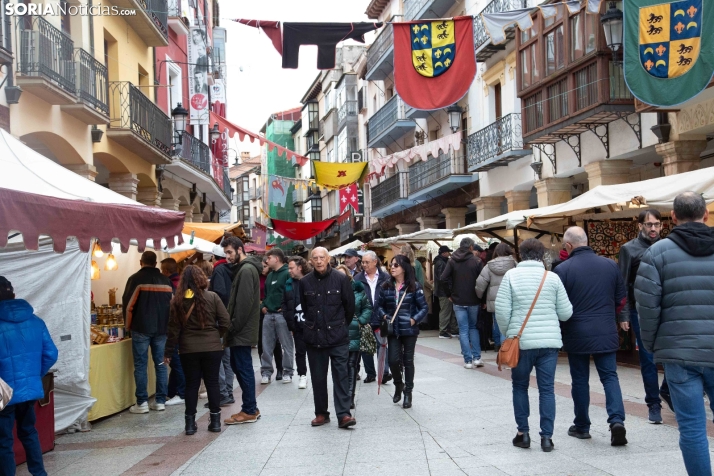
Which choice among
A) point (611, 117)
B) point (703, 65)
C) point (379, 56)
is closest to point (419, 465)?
point (703, 65)

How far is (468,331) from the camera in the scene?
520 inches

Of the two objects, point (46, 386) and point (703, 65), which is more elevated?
point (703, 65)

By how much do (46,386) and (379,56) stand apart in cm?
3144

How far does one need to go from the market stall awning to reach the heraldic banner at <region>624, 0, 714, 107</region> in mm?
9537

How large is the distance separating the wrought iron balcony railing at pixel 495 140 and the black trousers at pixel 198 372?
54.7ft

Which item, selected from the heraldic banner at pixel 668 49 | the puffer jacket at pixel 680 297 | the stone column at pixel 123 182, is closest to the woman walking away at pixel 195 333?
the puffer jacket at pixel 680 297

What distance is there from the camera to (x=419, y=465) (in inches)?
264

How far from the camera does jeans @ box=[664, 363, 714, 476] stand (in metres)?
5.04

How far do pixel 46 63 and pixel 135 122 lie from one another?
4947 millimetres

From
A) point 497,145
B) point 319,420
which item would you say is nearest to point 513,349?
point 319,420

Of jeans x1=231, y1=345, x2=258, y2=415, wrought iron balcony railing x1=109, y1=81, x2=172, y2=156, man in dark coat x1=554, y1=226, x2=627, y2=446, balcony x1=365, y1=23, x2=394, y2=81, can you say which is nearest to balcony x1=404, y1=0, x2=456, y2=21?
balcony x1=365, y1=23, x2=394, y2=81

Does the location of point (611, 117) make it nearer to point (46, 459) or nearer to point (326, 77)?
point (46, 459)

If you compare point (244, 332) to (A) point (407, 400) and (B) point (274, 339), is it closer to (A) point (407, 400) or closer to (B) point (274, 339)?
(A) point (407, 400)

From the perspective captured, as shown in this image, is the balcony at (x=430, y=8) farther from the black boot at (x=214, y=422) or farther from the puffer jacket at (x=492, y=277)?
the black boot at (x=214, y=422)
